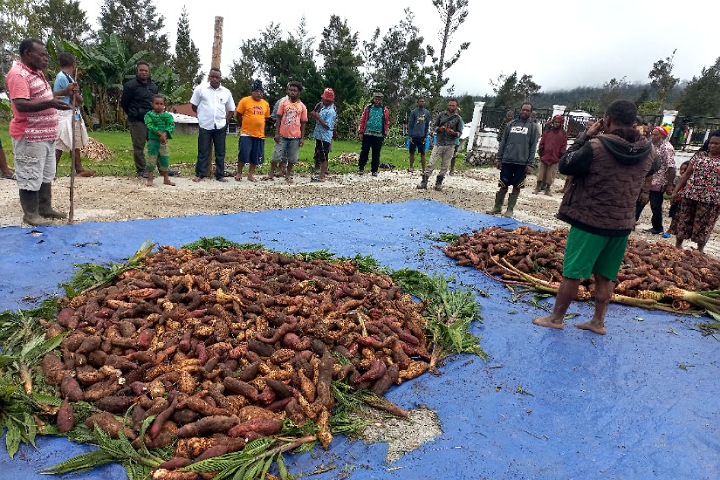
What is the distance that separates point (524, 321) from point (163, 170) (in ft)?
22.8

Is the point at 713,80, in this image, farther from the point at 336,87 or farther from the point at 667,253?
the point at 667,253

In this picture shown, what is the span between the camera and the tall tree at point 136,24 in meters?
31.4

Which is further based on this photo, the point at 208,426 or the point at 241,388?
the point at 241,388

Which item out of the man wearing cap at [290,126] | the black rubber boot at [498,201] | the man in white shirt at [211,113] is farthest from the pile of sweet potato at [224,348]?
the man wearing cap at [290,126]

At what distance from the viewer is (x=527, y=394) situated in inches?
108

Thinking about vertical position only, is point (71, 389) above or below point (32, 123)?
below

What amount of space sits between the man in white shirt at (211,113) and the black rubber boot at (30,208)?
357 cm

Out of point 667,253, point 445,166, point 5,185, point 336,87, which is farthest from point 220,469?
point 336,87

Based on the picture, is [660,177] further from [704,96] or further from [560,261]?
[704,96]

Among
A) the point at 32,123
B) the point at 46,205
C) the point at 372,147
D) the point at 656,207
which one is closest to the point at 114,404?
the point at 32,123

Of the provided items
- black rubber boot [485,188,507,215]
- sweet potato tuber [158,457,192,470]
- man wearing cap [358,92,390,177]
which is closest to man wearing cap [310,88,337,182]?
man wearing cap [358,92,390,177]

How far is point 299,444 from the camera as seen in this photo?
85.3 inches

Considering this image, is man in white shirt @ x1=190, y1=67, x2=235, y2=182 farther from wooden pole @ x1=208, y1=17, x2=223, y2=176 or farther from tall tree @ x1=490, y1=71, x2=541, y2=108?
tall tree @ x1=490, y1=71, x2=541, y2=108

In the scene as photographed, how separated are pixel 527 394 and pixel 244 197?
6.10 m
